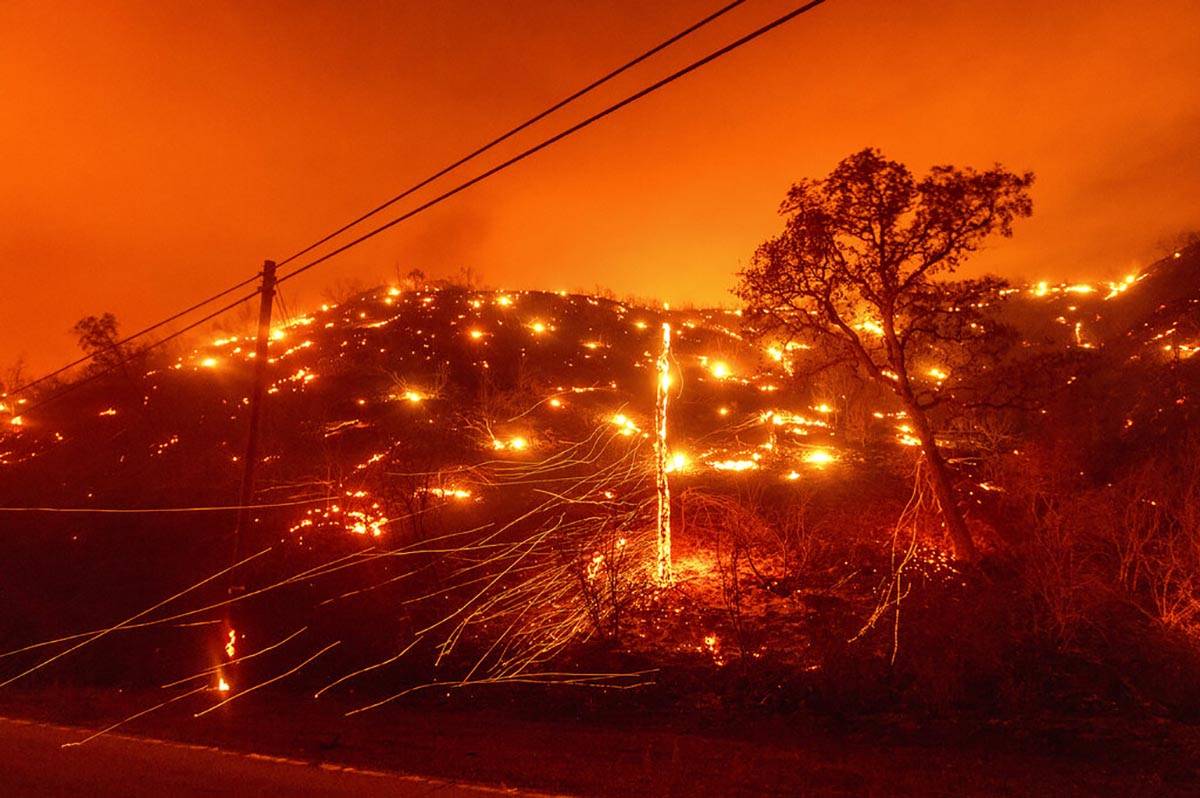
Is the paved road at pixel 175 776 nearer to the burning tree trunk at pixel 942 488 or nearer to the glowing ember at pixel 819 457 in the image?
the burning tree trunk at pixel 942 488

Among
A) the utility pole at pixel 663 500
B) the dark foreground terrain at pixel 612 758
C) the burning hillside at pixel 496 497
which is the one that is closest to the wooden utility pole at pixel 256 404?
the burning hillside at pixel 496 497

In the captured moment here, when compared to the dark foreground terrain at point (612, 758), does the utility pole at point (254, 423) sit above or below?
above

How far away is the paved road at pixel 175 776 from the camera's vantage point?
7.24 meters

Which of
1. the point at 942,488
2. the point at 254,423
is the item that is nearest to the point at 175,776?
the point at 254,423

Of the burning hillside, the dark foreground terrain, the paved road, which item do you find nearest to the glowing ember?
the burning hillside

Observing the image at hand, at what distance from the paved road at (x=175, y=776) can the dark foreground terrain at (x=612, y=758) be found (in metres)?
0.03

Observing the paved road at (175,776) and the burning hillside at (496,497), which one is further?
the burning hillside at (496,497)

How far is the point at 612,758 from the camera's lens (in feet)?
26.8

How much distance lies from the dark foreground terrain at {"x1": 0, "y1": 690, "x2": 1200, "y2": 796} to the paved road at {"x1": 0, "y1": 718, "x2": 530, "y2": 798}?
3 centimetres

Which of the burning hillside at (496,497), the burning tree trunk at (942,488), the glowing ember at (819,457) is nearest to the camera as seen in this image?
the burning hillside at (496,497)

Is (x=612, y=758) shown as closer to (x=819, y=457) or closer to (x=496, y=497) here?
(x=496, y=497)

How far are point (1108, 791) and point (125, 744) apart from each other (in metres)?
10.7

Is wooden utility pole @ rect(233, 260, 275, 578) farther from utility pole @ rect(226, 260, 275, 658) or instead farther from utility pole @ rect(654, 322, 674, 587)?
utility pole @ rect(654, 322, 674, 587)

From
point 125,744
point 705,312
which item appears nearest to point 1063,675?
point 125,744
